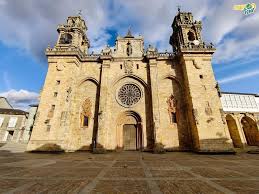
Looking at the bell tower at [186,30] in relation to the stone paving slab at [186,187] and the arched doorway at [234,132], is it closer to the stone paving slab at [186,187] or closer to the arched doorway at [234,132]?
the arched doorway at [234,132]

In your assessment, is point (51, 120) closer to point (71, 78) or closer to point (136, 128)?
point (71, 78)

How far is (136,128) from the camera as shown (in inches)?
644

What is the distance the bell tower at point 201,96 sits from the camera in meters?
13.7

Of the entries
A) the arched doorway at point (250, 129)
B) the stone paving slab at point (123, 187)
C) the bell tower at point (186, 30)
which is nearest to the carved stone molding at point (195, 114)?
the bell tower at point (186, 30)

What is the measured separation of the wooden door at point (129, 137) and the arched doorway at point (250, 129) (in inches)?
790

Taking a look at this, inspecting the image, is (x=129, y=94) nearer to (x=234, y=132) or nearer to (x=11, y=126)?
(x=234, y=132)

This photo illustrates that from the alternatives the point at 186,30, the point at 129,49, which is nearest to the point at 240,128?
the point at 186,30

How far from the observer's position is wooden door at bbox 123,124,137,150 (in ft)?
52.3

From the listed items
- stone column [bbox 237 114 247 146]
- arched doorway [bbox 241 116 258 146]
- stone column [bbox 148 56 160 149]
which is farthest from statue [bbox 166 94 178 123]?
arched doorway [bbox 241 116 258 146]

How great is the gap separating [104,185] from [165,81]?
50.0ft

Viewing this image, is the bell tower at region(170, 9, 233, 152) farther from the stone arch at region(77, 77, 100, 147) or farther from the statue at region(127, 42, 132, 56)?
the stone arch at region(77, 77, 100, 147)

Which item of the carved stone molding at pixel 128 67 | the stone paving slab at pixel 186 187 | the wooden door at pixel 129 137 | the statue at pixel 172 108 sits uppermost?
the carved stone molding at pixel 128 67

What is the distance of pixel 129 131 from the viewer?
54.1 ft

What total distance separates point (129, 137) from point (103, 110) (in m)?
4.49
